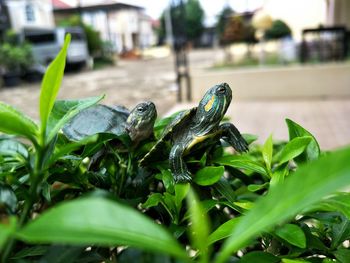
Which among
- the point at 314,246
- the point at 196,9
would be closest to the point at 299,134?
the point at 314,246

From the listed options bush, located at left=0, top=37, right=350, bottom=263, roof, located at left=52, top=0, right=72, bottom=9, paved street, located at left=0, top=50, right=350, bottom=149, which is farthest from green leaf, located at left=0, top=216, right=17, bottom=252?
roof, located at left=52, top=0, right=72, bottom=9

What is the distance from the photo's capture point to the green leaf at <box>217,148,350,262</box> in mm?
254

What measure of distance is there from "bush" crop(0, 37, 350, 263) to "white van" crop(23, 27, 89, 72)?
1284cm

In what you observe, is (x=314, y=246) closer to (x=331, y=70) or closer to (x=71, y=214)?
(x=71, y=214)

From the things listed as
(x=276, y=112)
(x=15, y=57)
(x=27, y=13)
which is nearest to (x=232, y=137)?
(x=276, y=112)

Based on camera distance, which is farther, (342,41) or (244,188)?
(342,41)

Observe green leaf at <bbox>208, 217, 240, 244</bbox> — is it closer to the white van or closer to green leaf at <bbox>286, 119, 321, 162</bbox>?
green leaf at <bbox>286, 119, 321, 162</bbox>

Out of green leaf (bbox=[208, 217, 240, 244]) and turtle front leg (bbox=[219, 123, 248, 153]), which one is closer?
green leaf (bbox=[208, 217, 240, 244])

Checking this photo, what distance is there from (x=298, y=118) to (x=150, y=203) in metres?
4.27

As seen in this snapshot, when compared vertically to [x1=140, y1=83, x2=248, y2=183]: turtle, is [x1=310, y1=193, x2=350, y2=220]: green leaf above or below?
below

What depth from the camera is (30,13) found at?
16.9 metres

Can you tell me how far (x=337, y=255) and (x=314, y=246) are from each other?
3 centimetres

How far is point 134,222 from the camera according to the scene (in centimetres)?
27

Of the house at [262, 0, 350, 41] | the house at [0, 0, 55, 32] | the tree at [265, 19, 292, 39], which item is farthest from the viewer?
the house at [0, 0, 55, 32]
